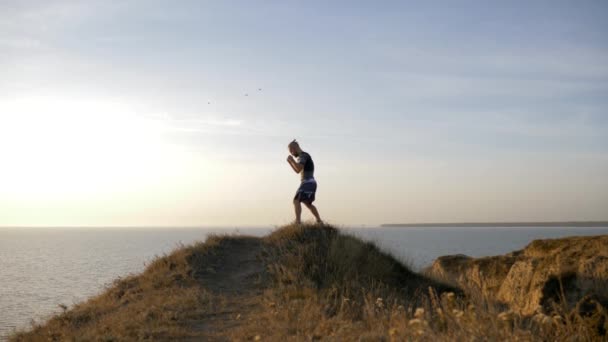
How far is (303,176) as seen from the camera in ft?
44.5

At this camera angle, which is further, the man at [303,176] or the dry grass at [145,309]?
the man at [303,176]

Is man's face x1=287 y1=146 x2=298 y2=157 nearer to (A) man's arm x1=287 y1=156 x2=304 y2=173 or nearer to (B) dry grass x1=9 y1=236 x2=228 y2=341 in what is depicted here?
(A) man's arm x1=287 y1=156 x2=304 y2=173

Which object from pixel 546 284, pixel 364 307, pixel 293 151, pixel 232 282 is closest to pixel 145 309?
pixel 232 282

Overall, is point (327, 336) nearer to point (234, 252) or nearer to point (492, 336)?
point (492, 336)

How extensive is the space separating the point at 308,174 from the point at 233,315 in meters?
5.38

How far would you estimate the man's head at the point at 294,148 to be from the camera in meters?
13.6

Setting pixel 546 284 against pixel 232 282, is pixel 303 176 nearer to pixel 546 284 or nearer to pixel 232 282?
pixel 232 282

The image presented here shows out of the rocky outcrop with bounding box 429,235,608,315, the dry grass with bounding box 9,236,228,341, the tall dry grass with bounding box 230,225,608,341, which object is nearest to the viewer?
the tall dry grass with bounding box 230,225,608,341

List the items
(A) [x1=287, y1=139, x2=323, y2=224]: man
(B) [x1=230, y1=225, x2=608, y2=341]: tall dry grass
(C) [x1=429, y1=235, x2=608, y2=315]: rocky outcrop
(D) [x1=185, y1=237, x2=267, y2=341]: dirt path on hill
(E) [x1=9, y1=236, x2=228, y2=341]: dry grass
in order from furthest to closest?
(A) [x1=287, y1=139, x2=323, y2=224]: man
(D) [x1=185, y1=237, x2=267, y2=341]: dirt path on hill
(E) [x1=9, y1=236, x2=228, y2=341]: dry grass
(C) [x1=429, y1=235, x2=608, y2=315]: rocky outcrop
(B) [x1=230, y1=225, x2=608, y2=341]: tall dry grass

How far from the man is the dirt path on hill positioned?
5.18 feet

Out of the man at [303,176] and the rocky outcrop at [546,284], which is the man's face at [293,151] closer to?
the man at [303,176]

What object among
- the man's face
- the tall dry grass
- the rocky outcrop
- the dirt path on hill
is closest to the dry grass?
the dirt path on hill

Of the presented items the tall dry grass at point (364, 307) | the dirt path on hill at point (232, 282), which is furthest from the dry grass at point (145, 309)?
the tall dry grass at point (364, 307)

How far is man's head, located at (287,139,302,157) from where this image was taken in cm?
1359
